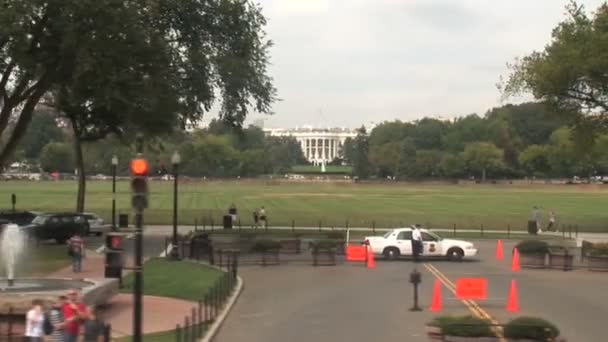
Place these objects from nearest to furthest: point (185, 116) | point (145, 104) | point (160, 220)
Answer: point (145, 104) < point (185, 116) < point (160, 220)

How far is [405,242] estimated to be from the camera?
35094mm

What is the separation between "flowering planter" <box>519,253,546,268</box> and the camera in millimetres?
32500

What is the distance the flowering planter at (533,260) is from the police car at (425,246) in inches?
93.5

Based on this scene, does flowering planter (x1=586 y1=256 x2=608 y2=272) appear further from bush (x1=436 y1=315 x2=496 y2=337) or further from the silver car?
the silver car

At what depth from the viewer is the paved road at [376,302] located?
18.2 metres

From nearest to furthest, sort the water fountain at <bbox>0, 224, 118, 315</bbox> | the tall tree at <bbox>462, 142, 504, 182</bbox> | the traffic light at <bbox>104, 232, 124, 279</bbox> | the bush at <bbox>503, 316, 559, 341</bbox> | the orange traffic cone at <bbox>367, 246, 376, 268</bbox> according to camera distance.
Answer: the bush at <bbox>503, 316, 559, 341</bbox>, the water fountain at <bbox>0, 224, 118, 315</bbox>, the traffic light at <bbox>104, 232, 124, 279</bbox>, the orange traffic cone at <bbox>367, 246, 376, 268</bbox>, the tall tree at <bbox>462, 142, 504, 182</bbox>

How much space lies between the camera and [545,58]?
157 ft

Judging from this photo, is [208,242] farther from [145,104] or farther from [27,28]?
[27,28]

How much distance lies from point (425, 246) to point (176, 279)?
38.9 ft

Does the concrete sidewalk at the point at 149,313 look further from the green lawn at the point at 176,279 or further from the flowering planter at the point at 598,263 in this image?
the flowering planter at the point at 598,263

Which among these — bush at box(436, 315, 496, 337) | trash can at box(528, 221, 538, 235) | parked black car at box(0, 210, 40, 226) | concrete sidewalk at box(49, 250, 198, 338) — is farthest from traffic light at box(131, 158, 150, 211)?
trash can at box(528, 221, 538, 235)

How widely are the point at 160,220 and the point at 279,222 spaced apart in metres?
8.19

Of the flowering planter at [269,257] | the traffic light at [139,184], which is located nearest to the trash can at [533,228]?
the flowering planter at [269,257]

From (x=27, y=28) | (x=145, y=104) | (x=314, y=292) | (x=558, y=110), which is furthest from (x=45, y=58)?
(x=558, y=110)
